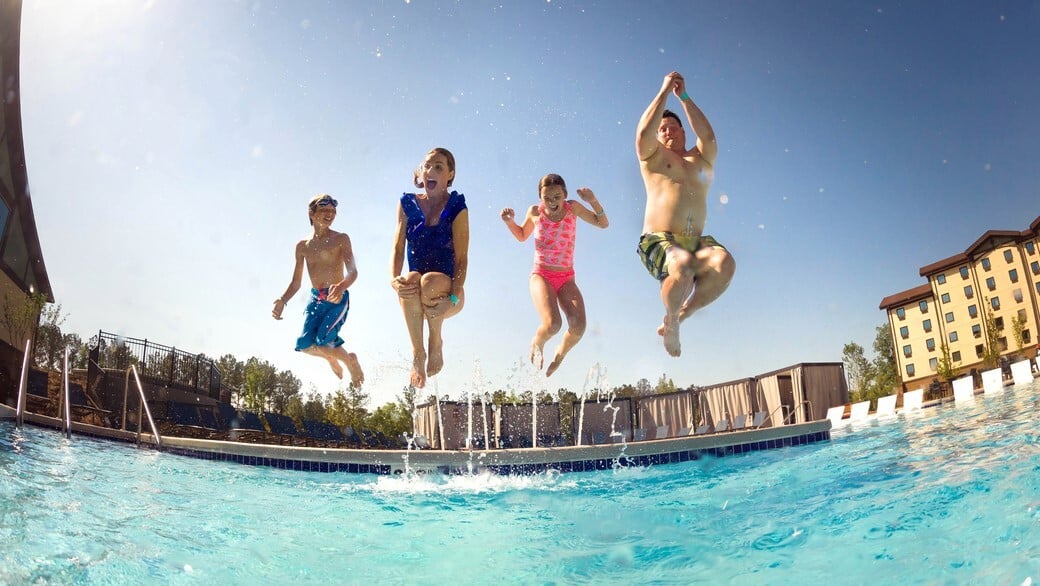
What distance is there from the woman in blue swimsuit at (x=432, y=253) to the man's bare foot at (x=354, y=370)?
173 centimetres

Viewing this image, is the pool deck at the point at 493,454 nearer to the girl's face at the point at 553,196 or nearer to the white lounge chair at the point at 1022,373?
the girl's face at the point at 553,196

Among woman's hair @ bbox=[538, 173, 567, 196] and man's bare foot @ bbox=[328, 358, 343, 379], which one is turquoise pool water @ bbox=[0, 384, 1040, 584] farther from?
woman's hair @ bbox=[538, 173, 567, 196]

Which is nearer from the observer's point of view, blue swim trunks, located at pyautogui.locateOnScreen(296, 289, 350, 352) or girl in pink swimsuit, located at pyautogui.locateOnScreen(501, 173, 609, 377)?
girl in pink swimsuit, located at pyautogui.locateOnScreen(501, 173, 609, 377)

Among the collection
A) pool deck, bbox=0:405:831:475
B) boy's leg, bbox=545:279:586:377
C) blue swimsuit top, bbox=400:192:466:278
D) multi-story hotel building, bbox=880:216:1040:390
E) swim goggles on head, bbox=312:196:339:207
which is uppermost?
multi-story hotel building, bbox=880:216:1040:390

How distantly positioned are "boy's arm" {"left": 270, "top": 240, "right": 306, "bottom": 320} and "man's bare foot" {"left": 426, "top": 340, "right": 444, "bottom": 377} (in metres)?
2.24

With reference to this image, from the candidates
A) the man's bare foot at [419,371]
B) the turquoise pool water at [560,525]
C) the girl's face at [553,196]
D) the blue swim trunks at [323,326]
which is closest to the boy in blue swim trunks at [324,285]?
the blue swim trunks at [323,326]

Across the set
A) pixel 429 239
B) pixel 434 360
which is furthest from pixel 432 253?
pixel 434 360

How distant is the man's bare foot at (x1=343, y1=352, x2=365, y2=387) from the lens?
6188mm

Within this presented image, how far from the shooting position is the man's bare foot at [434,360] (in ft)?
15.5

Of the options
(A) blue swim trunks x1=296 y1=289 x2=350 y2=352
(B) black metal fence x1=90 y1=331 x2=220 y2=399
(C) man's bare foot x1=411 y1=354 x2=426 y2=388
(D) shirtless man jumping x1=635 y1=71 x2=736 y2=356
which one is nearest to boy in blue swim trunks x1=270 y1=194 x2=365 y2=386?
(A) blue swim trunks x1=296 y1=289 x2=350 y2=352

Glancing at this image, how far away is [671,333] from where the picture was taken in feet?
13.6

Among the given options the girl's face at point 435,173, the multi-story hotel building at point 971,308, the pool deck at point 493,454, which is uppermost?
the multi-story hotel building at point 971,308

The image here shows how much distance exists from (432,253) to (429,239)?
0.38 ft

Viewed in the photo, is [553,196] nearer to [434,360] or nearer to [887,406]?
[434,360]
